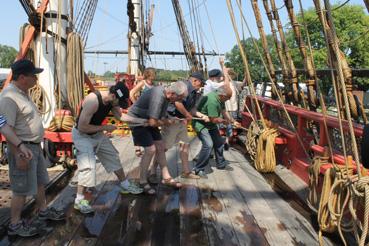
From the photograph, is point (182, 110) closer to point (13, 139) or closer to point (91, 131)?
point (91, 131)

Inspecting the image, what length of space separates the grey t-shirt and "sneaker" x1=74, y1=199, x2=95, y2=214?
42.1 inches

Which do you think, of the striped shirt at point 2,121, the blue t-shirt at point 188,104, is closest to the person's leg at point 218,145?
the blue t-shirt at point 188,104

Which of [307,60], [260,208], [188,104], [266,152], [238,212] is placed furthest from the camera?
[307,60]

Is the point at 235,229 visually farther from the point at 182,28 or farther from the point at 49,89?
the point at 182,28

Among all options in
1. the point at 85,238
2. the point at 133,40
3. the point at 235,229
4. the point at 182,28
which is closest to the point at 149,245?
the point at 85,238

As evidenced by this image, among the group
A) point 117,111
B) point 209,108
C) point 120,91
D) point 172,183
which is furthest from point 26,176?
point 209,108

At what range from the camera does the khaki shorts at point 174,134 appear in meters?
5.12

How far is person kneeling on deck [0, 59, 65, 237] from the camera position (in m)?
3.05

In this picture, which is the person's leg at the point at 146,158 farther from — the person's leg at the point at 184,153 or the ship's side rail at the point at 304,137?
the ship's side rail at the point at 304,137

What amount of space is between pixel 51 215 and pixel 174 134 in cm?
198

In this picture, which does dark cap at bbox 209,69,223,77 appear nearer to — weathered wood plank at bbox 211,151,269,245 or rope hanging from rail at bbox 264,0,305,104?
rope hanging from rail at bbox 264,0,305,104

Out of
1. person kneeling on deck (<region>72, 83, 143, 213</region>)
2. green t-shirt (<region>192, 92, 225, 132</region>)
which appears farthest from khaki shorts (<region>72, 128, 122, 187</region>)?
green t-shirt (<region>192, 92, 225, 132</region>)

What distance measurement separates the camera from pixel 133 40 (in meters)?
15.3

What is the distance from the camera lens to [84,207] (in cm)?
381
